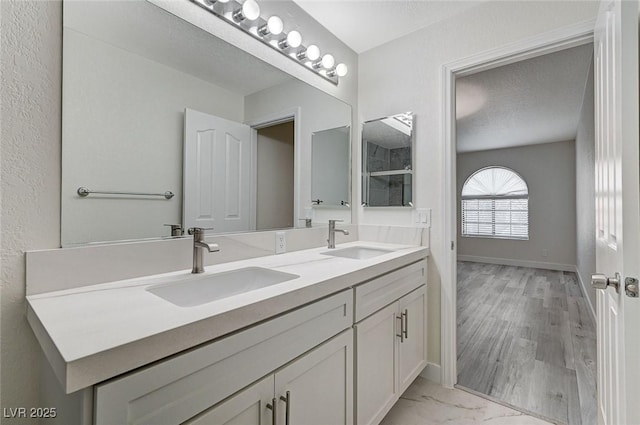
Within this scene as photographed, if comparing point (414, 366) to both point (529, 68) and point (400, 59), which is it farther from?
point (529, 68)

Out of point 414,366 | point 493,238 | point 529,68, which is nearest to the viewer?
point 414,366

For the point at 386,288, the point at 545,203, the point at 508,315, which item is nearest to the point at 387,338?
the point at 386,288

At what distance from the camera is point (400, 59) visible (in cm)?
212

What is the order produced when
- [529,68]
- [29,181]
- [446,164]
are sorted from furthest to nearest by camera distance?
[529,68] < [446,164] < [29,181]

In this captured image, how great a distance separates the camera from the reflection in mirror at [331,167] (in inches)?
79.1

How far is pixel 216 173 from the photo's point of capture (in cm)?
142

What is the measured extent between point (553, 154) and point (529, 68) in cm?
363

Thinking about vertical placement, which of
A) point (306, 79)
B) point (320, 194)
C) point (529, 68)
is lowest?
point (320, 194)

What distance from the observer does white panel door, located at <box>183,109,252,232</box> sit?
1308 millimetres

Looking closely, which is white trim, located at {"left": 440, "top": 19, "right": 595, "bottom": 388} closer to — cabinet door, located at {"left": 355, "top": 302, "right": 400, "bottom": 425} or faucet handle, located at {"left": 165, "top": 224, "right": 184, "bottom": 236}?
Result: cabinet door, located at {"left": 355, "top": 302, "right": 400, "bottom": 425}

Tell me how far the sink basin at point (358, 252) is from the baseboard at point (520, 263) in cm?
522

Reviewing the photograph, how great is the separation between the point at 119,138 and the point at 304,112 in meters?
1.08

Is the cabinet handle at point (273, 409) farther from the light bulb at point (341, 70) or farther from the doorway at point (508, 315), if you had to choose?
the light bulb at point (341, 70)

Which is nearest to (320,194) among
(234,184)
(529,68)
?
(234,184)
